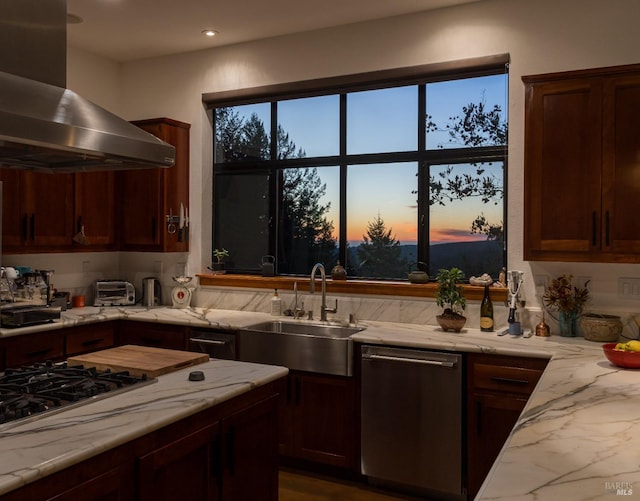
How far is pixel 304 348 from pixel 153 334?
1.23 meters

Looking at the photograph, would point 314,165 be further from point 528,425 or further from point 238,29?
point 528,425

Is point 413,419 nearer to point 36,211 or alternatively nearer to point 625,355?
point 625,355

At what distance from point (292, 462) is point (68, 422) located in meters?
2.30

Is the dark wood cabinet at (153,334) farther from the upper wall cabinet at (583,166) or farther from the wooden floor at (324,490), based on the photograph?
the upper wall cabinet at (583,166)

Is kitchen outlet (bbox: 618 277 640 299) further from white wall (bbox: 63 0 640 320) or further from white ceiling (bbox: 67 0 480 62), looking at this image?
white ceiling (bbox: 67 0 480 62)

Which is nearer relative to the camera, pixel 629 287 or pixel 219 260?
pixel 629 287

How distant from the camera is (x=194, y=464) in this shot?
200 cm

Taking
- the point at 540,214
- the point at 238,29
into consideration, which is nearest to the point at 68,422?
the point at 540,214

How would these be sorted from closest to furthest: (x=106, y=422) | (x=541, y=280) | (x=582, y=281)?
(x=106, y=422) → (x=582, y=281) → (x=541, y=280)

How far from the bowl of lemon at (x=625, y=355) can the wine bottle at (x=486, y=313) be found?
3.26ft

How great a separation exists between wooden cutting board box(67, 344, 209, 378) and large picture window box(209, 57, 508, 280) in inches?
78.9

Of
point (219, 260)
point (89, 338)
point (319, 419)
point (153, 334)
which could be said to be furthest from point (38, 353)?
point (319, 419)

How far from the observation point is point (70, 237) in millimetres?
4426

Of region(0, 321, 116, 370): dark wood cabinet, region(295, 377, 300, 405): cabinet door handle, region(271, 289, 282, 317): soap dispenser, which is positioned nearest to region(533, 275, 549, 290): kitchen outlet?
region(295, 377, 300, 405): cabinet door handle
